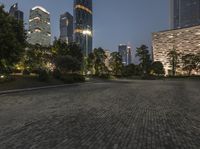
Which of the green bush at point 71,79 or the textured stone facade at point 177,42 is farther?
the textured stone facade at point 177,42

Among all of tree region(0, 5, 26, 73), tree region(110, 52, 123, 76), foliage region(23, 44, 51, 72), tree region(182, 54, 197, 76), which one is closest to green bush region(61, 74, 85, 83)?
tree region(0, 5, 26, 73)

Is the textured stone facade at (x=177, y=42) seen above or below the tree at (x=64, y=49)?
above

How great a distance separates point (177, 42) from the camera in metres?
172

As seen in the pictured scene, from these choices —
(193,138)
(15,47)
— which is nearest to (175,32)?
(15,47)

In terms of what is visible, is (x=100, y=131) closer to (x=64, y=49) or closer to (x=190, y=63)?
(x=64, y=49)

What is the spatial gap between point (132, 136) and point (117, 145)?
89cm

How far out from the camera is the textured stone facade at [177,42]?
160700 mm

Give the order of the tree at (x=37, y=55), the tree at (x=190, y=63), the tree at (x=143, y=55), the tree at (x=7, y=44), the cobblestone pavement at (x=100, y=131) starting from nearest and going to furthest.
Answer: the cobblestone pavement at (x=100, y=131) → the tree at (x=7, y=44) → the tree at (x=37, y=55) → the tree at (x=143, y=55) → the tree at (x=190, y=63)

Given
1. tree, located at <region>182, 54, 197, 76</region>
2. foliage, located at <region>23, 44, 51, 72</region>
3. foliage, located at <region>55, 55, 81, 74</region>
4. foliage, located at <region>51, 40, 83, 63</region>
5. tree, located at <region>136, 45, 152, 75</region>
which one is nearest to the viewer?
foliage, located at <region>55, 55, 81, 74</region>

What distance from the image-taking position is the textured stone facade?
527ft

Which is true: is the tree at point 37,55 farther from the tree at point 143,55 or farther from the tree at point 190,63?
the tree at point 190,63

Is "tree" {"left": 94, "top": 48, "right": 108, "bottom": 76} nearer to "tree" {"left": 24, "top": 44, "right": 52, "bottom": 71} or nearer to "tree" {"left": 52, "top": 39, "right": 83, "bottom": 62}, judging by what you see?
"tree" {"left": 52, "top": 39, "right": 83, "bottom": 62}

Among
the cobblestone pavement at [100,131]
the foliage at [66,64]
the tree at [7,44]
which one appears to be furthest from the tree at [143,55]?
the cobblestone pavement at [100,131]

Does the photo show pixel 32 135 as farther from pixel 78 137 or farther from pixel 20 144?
pixel 78 137
